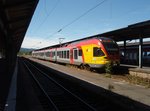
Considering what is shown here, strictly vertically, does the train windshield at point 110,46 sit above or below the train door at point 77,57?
above

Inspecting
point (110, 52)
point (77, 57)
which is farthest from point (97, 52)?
point (77, 57)

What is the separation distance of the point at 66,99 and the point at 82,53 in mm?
13175

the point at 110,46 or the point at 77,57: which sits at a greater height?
the point at 110,46

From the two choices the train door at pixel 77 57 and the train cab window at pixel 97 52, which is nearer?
the train cab window at pixel 97 52

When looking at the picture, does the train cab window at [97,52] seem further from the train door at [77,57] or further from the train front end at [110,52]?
the train door at [77,57]

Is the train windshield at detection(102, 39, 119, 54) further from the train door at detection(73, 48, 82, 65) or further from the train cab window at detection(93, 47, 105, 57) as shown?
the train door at detection(73, 48, 82, 65)

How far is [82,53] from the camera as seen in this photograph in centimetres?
2469

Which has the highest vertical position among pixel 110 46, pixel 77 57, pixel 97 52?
pixel 110 46

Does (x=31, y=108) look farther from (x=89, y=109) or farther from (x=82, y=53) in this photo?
(x=82, y=53)

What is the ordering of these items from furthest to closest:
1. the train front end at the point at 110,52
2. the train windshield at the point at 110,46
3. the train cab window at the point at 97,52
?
the train cab window at the point at 97,52, the train windshield at the point at 110,46, the train front end at the point at 110,52

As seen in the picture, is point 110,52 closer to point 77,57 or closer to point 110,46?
point 110,46

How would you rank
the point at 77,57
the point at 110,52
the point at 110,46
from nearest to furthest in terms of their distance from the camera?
the point at 110,52 < the point at 110,46 < the point at 77,57

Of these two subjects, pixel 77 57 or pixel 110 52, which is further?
pixel 77 57

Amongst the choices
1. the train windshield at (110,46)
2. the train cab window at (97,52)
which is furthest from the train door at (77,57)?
the train windshield at (110,46)
